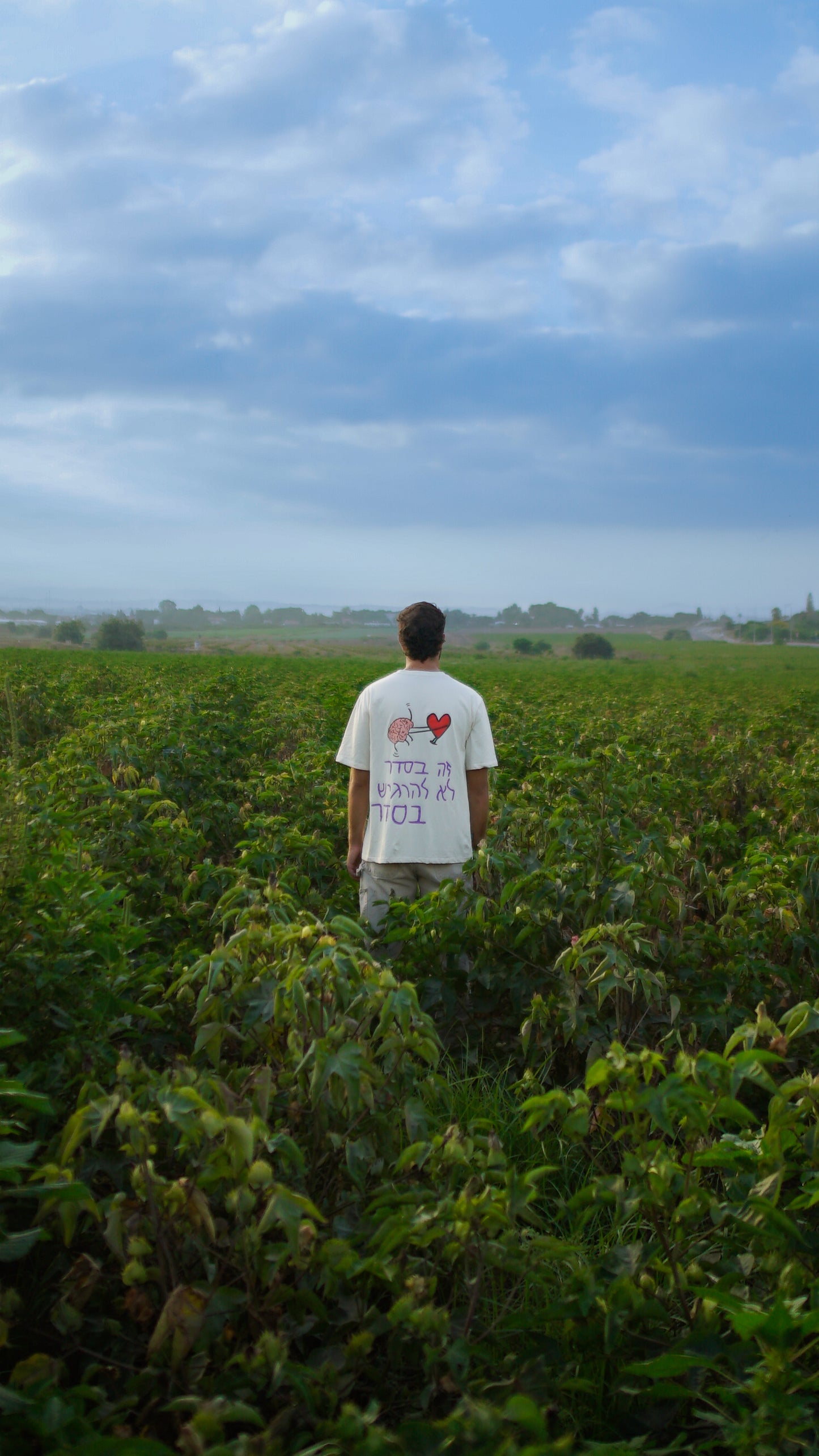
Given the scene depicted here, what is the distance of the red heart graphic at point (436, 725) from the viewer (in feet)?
12.4

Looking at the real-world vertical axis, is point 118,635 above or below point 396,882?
above

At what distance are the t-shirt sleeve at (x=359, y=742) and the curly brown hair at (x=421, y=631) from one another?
307 millimetres

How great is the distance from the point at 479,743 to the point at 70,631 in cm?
10878

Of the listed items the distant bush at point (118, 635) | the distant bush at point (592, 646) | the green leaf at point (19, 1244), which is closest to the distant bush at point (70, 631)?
the distant bush at point (118, 635)

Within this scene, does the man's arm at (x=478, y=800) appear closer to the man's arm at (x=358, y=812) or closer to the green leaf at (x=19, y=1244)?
the man's arm at (x=358, y=812)

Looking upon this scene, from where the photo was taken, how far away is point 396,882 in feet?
12.8

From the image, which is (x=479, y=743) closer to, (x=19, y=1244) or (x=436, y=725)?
(x=436, y=725)

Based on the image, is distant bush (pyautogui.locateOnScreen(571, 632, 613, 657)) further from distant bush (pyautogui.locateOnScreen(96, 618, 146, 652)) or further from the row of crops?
the row of crops

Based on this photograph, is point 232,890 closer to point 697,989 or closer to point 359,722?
point 359,722

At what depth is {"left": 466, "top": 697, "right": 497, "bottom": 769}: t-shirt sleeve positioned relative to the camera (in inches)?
153

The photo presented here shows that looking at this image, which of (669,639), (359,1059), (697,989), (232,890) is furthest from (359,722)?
(669,639)

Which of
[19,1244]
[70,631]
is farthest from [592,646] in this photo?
[19,1244]

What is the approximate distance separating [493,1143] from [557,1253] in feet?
0.81

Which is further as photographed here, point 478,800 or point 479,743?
point 478,800
